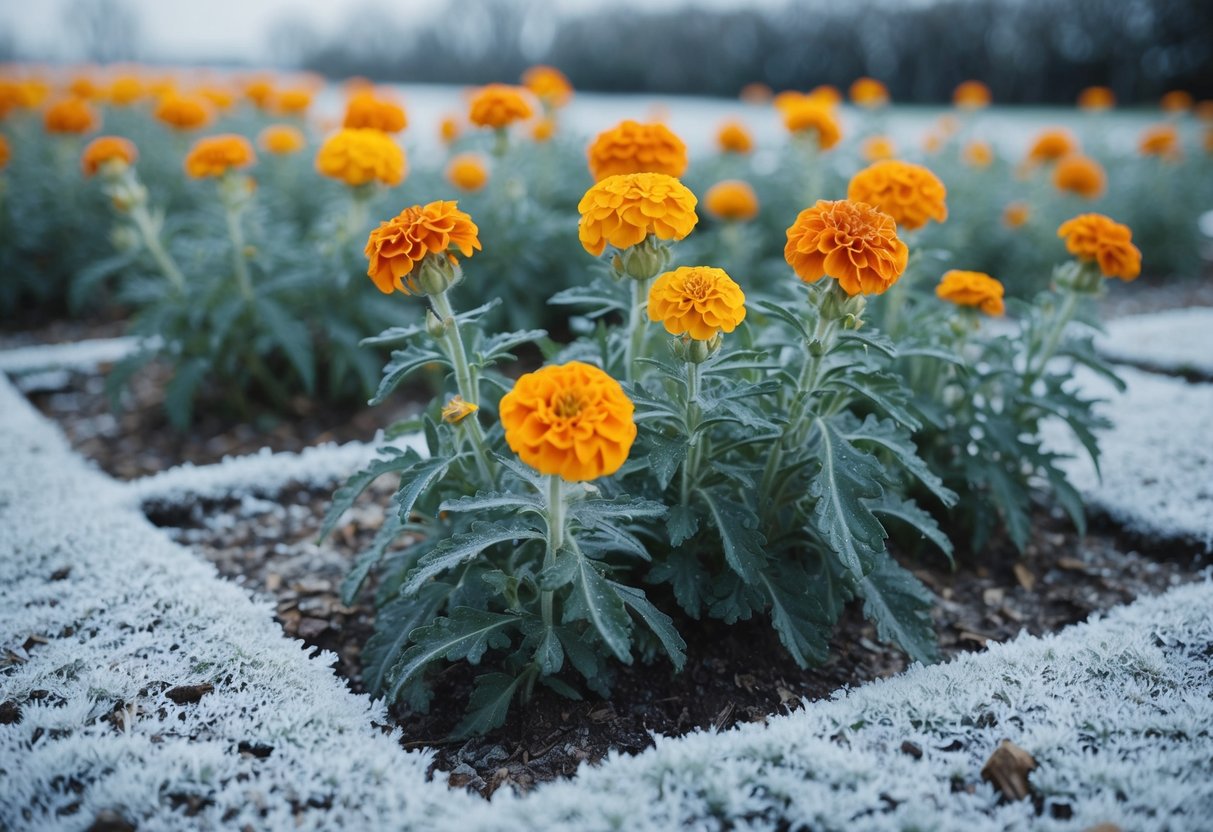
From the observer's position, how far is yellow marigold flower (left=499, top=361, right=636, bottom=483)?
4.37ft

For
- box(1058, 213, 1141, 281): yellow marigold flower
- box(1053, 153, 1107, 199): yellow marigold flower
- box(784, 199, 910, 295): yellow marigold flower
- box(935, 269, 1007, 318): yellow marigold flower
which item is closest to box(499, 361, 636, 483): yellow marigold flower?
box(784, 199, 910, 295): yellow marigold flower

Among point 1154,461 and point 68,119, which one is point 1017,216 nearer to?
point 1154,461

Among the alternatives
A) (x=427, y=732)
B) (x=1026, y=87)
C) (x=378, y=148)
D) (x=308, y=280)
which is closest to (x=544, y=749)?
(x=427, y=732)

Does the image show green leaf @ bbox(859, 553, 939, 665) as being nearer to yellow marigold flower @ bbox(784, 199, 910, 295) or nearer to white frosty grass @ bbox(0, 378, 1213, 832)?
white frosty grass @ bbox(0, 378, 1213, 832)

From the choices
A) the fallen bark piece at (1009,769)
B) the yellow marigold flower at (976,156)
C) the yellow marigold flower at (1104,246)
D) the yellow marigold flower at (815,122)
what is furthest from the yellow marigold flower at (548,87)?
the fallen bark piece at (1009,769)

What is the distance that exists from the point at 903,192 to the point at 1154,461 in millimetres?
1693

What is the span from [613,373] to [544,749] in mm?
922

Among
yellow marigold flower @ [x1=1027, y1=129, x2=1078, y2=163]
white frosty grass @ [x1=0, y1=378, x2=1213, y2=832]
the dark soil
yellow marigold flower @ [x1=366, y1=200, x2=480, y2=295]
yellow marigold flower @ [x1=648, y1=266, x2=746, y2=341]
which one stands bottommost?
the dark soil

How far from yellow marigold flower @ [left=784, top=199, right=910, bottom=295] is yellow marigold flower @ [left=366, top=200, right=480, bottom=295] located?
2.24 ft

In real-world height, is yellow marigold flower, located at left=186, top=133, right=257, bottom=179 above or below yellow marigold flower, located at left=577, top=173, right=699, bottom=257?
below

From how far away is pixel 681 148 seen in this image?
2084mm

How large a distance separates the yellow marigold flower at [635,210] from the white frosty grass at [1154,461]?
1560 millimetres

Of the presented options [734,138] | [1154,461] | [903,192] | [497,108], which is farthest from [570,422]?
[734,138]

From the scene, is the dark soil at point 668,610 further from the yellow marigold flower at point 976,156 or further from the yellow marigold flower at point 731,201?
the yellow marigold flower at point 976,156
